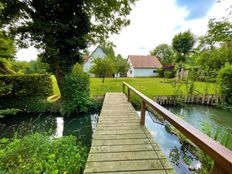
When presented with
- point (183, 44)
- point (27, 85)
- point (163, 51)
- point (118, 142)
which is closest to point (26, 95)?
point (27, 85)

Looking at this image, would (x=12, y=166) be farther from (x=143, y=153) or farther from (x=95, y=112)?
(x=95, y=112)

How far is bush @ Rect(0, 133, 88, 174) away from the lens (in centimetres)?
248

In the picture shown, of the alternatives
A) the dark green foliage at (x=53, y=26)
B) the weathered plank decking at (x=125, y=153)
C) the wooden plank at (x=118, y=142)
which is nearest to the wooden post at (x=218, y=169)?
the weathered plank decking at (x=125, y=153)

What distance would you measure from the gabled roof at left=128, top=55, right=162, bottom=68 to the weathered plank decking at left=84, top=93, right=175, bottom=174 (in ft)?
83.8

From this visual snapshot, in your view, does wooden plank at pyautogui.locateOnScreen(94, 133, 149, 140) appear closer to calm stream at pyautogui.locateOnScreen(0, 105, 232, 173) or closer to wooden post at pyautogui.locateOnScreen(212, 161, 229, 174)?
calm stream at pyautogui.locateOnScreen(0, 105, 232, 173)

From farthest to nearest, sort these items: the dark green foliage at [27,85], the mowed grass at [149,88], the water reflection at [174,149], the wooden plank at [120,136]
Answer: the mowed grass at [149,88]
the dark green foliage at [27,85]
the water reflection at [174,149]
the wooden plank at [120,136]

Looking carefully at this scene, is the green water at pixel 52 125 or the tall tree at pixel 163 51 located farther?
the tall tree at pixel 163 51

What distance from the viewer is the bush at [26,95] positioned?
7.88m

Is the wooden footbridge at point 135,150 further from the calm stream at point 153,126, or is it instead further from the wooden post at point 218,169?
the calm stream at point 153,126

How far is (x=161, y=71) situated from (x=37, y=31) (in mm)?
21932

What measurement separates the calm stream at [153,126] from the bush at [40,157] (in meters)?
0.61

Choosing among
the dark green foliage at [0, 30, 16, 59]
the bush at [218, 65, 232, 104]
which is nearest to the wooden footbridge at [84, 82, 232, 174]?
the dark green foliage at [0, 30, 16, 59]

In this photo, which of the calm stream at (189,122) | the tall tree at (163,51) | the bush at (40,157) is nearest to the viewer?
the bush at (40,157)

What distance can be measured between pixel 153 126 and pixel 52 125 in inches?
157
